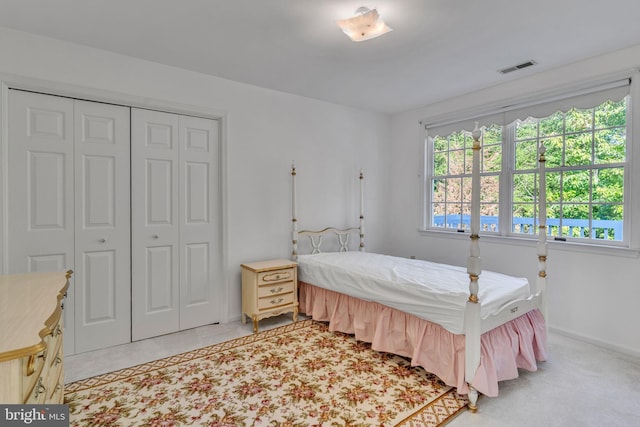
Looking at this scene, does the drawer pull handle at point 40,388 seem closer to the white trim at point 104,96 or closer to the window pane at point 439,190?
the white trim at point 104,96

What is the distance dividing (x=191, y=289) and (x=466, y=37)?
3350 mm

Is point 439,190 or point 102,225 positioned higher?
point 439,190

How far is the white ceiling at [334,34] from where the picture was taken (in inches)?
85.6

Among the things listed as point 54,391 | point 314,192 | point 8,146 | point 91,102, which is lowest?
point 54,391

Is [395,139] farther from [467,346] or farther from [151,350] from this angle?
[151,350]

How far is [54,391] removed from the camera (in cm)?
168

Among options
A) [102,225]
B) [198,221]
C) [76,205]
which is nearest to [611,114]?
[198,221]

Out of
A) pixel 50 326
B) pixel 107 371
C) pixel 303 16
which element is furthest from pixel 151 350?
pixel 303 16

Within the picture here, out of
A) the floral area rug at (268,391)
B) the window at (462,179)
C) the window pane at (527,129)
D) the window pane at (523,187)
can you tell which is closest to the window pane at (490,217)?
the window at (462,179)

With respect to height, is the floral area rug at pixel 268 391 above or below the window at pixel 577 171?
below

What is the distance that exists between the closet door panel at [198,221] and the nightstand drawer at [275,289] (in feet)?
1.79

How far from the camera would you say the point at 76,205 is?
277cm

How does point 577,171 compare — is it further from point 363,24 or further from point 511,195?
point 363,24

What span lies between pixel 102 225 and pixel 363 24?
267cm
